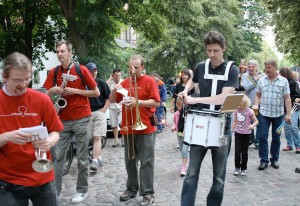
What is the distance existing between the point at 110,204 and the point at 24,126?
9.18ft

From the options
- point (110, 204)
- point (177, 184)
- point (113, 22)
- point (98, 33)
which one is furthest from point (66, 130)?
point (113, 22)

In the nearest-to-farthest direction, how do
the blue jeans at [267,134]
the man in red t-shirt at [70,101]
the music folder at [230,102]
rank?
the music folder at [230,102]
the man in red t-shirt at [70,101]
the blue jeans at [267,134]

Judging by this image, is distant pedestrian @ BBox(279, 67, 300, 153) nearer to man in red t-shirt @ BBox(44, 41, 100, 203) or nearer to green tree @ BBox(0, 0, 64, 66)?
man in red t-shirt @ BBox(44, 41, 100, 203)

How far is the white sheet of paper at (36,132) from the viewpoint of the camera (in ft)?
8.84

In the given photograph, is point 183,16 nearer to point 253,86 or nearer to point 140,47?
point 253,86

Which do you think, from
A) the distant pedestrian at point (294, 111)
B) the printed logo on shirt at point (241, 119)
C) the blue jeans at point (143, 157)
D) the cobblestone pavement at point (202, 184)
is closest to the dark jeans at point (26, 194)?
the blue jeans at point (143, 157)

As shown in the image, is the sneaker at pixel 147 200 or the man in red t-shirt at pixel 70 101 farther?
the sneaker at pixel 147 200

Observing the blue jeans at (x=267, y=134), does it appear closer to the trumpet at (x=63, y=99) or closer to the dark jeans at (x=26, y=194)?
the trumpet at (x=63, y=99)

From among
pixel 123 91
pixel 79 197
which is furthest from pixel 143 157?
pixel 79 197

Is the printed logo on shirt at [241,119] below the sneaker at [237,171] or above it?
above

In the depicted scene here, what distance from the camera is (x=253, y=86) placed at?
9.38 meters

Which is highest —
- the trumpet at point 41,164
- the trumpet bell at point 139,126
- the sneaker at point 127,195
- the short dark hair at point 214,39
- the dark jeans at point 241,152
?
the short dark hair at point 214,39

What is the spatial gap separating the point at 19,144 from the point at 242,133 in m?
5.09

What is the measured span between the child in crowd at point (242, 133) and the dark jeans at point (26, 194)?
4646 millimetres
